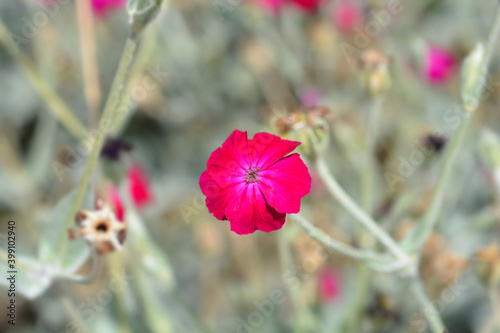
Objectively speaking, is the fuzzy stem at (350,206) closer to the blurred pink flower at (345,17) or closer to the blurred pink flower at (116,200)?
the blurred pink flower at (116,200)

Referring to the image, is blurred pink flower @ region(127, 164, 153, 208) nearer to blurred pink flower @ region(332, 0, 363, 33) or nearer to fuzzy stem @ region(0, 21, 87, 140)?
fuzzy stem @ region(0, 21, 87, 140)

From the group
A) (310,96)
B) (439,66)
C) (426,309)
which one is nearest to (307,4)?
(310,96)

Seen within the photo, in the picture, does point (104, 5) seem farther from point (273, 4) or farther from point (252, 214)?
point (252, 214)

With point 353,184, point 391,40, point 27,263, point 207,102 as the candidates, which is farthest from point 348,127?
point 27,263

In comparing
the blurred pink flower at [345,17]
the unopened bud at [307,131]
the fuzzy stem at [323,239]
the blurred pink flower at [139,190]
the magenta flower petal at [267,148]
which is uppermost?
the blurred pink flower at [345,17]

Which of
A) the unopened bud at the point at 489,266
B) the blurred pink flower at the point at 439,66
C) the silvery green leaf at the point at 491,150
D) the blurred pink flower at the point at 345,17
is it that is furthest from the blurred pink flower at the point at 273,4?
the unopened bud at the point at 489,266
